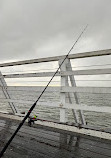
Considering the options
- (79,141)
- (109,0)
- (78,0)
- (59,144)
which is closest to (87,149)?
(79,141)

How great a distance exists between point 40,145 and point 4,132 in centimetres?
91

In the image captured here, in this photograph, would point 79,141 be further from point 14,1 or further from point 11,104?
point 14,1

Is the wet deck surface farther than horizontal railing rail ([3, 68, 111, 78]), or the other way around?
horizontal railing rail ([3, 68, 111, 78])

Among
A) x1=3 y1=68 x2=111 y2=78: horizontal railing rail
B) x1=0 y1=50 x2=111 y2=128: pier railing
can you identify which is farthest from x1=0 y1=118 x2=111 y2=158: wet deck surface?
x1=3 y1=68 x2=111 y2=78: horizontal railing rail

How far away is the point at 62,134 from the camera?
2320mm

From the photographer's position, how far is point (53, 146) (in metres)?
1.85

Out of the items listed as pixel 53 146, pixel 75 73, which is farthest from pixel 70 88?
pixel 53 146

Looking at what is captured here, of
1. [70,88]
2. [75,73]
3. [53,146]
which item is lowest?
[53,146]

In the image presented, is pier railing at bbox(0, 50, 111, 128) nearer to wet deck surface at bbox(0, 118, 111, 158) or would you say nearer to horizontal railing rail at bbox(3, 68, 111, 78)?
horizontal railing rail at bbox(3, 68, 111, 78)

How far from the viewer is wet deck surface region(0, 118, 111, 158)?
1624 millimetres

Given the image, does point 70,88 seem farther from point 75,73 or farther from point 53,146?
point 53,146

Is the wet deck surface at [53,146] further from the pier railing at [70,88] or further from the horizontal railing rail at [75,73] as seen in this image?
the horizontal railing rail at [75,73]

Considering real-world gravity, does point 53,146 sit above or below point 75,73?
below

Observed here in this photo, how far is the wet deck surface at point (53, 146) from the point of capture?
162 cm
